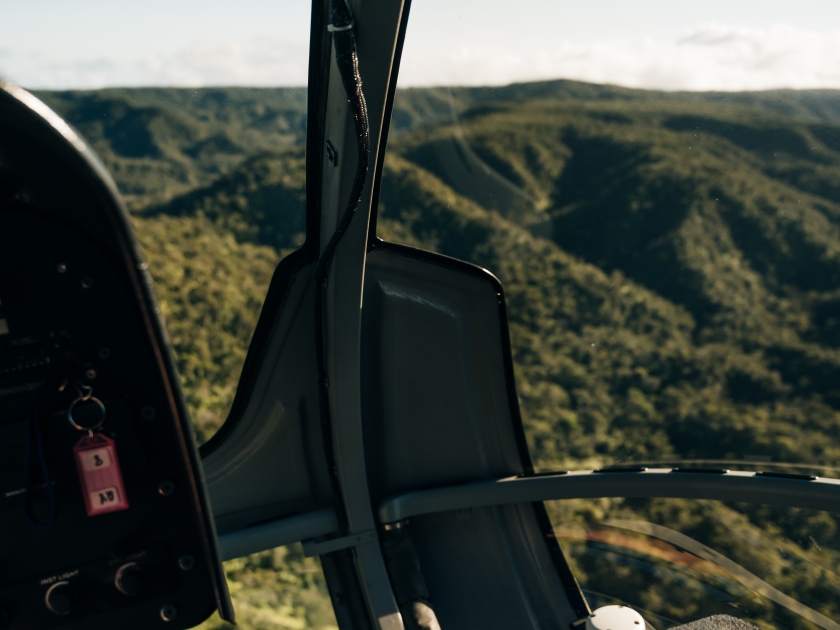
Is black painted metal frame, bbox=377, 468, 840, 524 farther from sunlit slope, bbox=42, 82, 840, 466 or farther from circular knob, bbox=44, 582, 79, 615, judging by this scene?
circular knob, bbox=44, 582, 79, 615

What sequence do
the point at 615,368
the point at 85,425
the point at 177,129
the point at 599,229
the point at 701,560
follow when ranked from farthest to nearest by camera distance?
1. the point at 615,368
2. the point at 701,560
3. the point at 599,229
4. the point at 177,129
5. the point at 85,425

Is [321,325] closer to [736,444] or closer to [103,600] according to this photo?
[103,600]

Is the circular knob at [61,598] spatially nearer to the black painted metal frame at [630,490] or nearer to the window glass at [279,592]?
the window glass at [279,592]

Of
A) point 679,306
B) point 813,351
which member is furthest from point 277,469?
point 813,351

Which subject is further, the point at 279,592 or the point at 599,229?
the point at 279,592

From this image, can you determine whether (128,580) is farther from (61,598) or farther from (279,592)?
(279,592)

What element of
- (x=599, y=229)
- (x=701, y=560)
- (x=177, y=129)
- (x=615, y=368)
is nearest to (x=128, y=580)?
(x=177, y=129)

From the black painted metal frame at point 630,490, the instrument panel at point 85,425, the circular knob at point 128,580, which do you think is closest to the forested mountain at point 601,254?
Answer: the black painted metal frame at point 630,490
